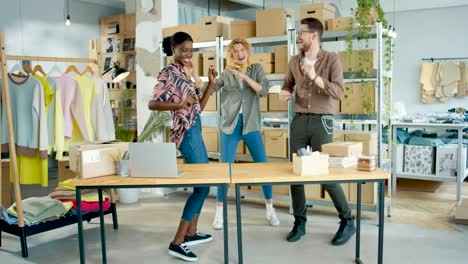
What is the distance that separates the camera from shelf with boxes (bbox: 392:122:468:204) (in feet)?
17.4

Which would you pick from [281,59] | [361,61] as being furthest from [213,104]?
[361,61]

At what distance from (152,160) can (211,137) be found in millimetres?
2658

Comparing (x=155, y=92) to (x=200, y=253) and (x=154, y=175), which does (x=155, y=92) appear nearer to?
(x=154, y=175)

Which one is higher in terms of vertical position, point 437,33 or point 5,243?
point 437,33

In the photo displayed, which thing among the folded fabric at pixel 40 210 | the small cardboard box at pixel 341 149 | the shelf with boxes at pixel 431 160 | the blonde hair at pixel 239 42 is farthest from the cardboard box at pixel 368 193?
the folded fabric at pixel 40 210

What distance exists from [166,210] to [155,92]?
6.85ft

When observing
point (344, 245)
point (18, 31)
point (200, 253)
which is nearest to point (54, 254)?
point (200, 253)

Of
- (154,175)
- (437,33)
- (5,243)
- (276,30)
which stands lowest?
(5,243)

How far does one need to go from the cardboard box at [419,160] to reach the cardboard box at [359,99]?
5.35 feet

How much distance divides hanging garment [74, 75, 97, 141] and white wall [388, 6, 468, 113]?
7.12 metres

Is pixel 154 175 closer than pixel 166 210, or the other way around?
pixel 154 175

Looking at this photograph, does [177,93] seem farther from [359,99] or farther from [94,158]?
[359,99]

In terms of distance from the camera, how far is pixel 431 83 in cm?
992

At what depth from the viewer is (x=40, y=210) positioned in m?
3.88
